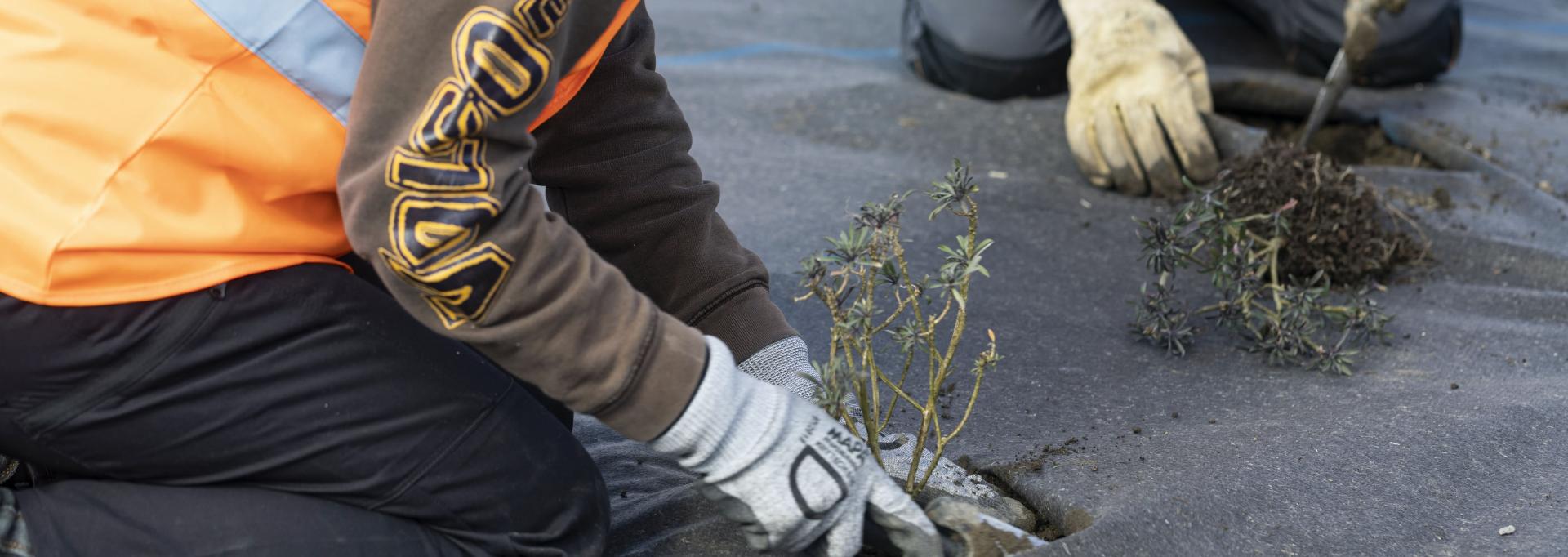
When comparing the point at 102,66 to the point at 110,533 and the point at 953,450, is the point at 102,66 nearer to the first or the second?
the point at 110,533

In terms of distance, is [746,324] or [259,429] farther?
[746,324]

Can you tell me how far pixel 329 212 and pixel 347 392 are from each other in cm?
19

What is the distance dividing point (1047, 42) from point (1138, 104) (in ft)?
2.39

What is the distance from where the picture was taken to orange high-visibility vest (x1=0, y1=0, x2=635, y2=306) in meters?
1.07

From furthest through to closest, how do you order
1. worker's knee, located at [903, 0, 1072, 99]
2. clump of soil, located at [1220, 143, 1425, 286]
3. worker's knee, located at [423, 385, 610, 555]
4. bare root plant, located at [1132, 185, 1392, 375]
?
worker's knee, located at [903, 0, 1072, 99], clump of soil, located at [1220, 143, 1425, 286], bare root plant, located at [1132, 185, 1392, 375], worker's knee, located at [423, 385, 610, 555]

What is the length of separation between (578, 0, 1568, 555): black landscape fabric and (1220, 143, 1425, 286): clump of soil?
89mm

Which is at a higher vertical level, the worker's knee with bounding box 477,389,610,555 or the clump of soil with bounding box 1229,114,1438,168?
the worker's knee with bounding box 477,389,610,555

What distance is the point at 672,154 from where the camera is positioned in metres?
1.64

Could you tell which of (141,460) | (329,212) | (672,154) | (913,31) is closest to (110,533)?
(141,460)

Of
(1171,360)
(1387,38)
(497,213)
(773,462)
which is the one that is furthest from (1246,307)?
(1387,38)

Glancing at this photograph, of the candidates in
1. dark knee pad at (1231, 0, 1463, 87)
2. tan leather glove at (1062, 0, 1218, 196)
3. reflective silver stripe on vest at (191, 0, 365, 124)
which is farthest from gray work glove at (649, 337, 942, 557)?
dark knee pad at (1231, 0, 1463, 87)

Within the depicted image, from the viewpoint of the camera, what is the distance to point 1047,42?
3.45 m

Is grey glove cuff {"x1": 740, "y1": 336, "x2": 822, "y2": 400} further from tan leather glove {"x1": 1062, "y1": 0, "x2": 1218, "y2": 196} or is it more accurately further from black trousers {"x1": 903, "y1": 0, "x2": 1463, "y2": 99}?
black trousers {"x1": 903, "y1": 0, "x2": 1463, "y2": 99}

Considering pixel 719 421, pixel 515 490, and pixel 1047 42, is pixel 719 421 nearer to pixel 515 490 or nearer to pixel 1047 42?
pixel 515 490
